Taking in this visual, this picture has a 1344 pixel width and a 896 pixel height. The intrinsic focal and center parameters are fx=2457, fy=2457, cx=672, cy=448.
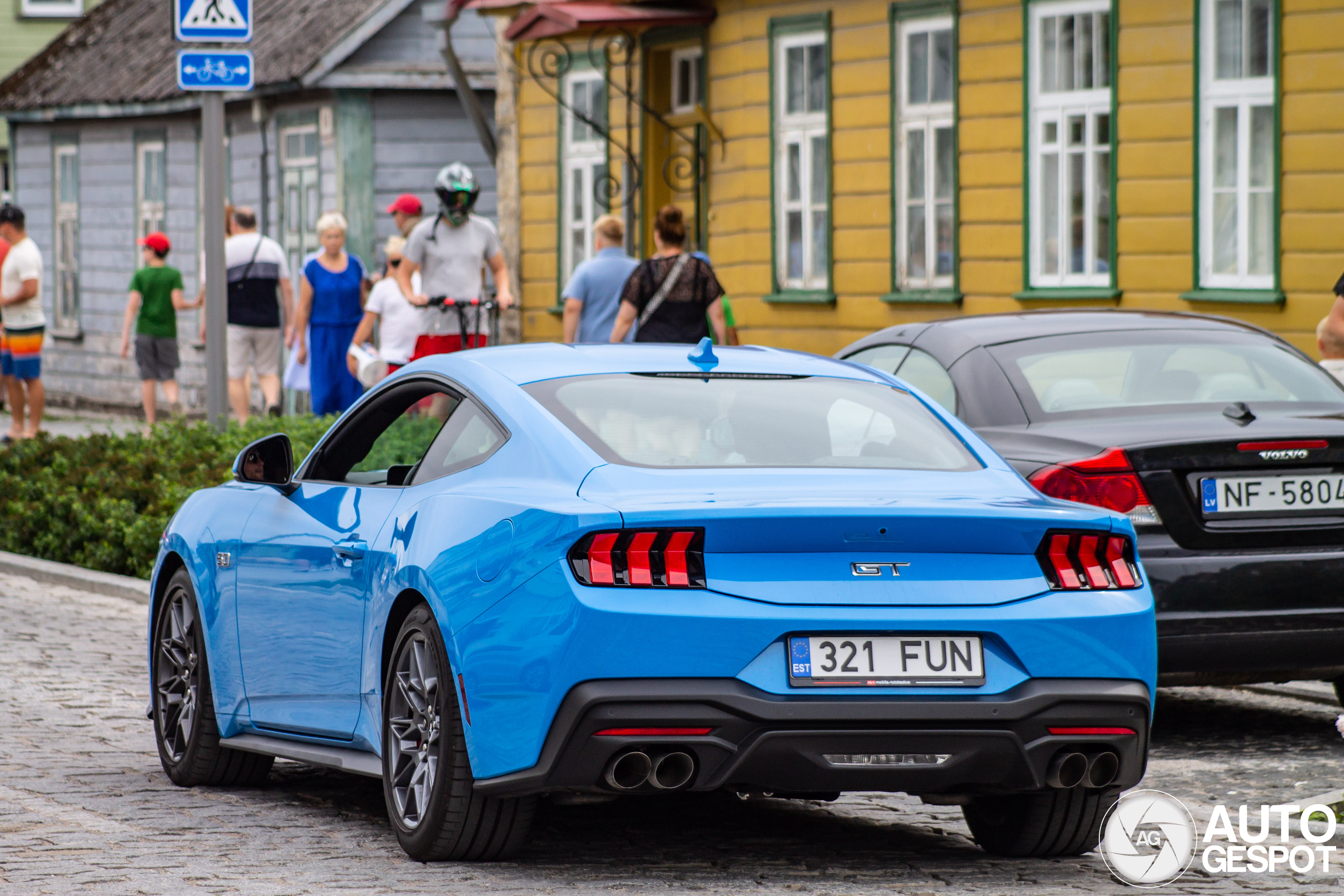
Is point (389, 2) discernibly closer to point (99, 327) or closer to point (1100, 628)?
point (99, 327)

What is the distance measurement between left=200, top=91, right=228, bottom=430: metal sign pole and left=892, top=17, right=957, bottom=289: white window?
574cm

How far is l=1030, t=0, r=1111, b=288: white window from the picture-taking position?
651 inches

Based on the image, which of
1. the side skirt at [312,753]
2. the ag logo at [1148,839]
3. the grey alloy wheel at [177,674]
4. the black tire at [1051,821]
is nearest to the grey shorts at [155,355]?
the grey alloy wheel at [177,674]

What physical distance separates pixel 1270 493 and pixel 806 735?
10.0 ft

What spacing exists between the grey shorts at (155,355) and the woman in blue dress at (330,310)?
487 centimetres

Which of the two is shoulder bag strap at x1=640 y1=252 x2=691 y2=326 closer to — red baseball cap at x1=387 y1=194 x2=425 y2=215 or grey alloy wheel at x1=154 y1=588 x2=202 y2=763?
red baseball cap at x1=387 y1=194 x2=425 y2=215

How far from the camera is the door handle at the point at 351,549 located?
6512mm

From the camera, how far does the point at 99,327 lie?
33312mm

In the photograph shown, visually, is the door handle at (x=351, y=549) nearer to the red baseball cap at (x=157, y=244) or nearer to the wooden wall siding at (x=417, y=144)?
the red baseball cap at (x=157, y=244)

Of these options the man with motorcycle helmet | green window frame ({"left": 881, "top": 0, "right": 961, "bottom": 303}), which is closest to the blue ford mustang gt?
the man with motorcycle helmet

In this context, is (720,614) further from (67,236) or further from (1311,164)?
(67,236)

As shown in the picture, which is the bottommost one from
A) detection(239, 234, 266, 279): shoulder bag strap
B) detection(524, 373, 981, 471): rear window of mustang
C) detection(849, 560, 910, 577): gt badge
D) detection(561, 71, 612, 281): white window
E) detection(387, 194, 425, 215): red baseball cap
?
detection(849, 560, 910, 577): gt badge

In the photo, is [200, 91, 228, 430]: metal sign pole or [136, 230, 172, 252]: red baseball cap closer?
[200, 91, 228, 430]: metal sign pole

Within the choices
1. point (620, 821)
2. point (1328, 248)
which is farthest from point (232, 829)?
point (1328, 248)
